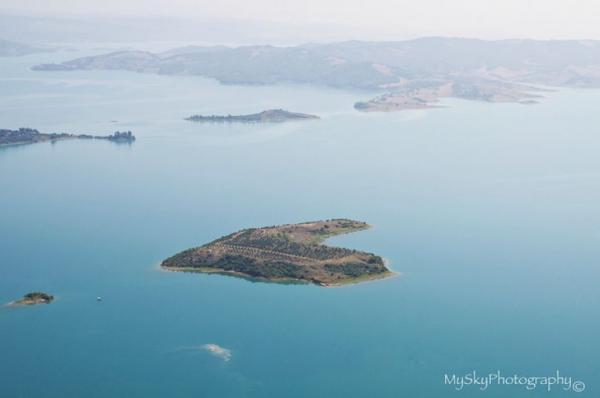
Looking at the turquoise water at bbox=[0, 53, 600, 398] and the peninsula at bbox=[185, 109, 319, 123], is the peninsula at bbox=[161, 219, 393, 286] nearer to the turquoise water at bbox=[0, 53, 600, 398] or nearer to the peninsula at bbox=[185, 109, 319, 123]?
the turquoise water at bbox=[0, 53, 600, 398]

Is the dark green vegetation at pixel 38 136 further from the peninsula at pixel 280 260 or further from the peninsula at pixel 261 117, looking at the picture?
the peninsula at pixel 280 260

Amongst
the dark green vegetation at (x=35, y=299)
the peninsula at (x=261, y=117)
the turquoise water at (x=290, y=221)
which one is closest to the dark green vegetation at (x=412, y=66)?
the peninsula at (x=261, y=117)

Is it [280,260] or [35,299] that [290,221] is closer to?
[280,260]

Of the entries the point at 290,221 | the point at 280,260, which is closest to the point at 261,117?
the point at 290,221

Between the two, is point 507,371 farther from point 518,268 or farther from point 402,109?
point 402,109

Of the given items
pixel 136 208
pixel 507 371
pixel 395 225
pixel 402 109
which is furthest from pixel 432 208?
pixel 402 109

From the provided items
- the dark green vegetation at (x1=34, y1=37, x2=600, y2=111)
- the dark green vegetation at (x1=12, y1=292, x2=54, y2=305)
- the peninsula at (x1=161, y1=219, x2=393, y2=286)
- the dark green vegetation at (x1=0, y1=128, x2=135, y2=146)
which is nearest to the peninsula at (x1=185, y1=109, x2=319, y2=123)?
the dark green vegetation at (x1=0, y1=128, x2=135, y2=146)
